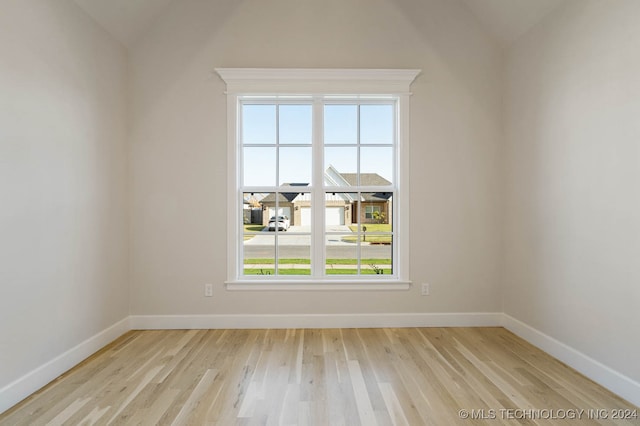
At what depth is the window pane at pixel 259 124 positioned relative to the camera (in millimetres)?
3682

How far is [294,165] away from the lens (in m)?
3.71

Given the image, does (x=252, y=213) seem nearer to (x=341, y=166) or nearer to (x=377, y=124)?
(x=341, y=166)

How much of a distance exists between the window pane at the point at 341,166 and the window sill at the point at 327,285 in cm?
104

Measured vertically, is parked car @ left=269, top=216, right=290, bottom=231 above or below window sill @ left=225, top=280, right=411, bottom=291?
above

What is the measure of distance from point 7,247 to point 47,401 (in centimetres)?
99

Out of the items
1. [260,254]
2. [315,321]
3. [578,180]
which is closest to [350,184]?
[260,254]

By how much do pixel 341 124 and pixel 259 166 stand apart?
3.22 feet

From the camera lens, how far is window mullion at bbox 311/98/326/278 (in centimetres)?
365

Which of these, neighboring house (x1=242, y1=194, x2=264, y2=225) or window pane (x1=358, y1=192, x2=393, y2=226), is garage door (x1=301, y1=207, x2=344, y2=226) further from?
neighboring house (x1=242, y1=194, x2=264, y2=225)

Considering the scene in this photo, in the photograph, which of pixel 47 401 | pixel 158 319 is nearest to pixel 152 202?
pixel 158 319

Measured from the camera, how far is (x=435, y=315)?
11.7ft

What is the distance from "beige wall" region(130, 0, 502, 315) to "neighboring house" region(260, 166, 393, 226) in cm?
37

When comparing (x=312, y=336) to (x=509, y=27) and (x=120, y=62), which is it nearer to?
(x=120, y=62)

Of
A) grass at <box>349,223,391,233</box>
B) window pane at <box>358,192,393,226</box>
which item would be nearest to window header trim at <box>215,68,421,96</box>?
window pane at <box>358,192,393,226</box>
